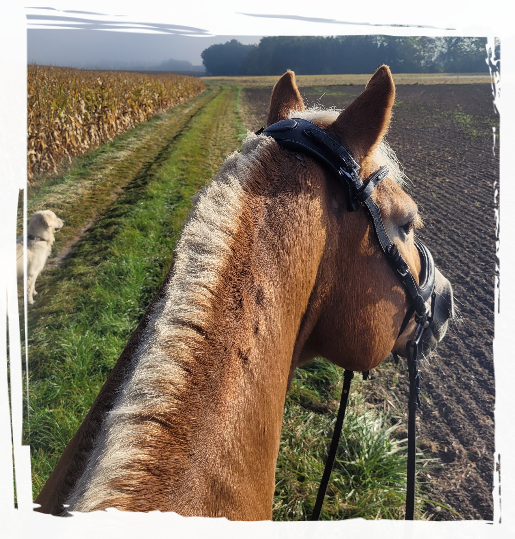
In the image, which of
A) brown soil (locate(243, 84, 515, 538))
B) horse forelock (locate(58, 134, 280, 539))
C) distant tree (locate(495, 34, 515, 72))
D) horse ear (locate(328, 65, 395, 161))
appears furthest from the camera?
distant tree (locate(495, 34, 515, 72))

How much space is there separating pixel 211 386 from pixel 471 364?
16.3 feet

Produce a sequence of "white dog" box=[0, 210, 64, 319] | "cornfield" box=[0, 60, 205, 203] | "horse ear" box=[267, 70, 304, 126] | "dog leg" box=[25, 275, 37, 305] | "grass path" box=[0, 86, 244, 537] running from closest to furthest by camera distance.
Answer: "horse ear" box=[267, 70, 304, 126], "grass path" box=[0, 86, 244, 537], "white dog" box=[0, 210, 64, 319], "dog leg" box=[25, 275, 37, 305], "cornfield" box=[0, 60, 205, 203]

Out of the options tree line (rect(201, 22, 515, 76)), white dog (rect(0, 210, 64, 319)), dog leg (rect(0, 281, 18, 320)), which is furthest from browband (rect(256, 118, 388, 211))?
tree line (rect(201, 22, 515, 76))

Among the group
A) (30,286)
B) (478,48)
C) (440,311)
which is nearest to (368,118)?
(440,311)

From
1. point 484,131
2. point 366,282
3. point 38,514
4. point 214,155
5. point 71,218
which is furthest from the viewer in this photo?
point 484,131

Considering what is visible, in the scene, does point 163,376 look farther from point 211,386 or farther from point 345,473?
point 345,473

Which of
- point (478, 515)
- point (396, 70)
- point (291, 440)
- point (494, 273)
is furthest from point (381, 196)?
point (396, 70)

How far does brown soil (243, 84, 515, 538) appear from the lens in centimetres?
312

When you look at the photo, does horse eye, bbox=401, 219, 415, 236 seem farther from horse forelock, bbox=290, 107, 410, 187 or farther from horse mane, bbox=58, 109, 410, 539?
horse mane, bbox=58, 109, 410, 539

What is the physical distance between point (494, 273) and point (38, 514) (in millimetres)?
7884

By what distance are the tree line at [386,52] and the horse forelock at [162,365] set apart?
123m

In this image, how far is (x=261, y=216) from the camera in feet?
3.70

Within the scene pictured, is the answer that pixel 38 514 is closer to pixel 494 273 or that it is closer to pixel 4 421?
pixel 4 421

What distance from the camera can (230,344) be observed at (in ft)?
3.09
